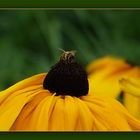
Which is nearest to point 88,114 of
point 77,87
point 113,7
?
point 77,87

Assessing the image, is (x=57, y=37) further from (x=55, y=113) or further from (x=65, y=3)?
(x=55, y=113)

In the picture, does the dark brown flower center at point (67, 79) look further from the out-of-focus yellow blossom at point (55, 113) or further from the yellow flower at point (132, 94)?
the yellow flower at point (132, 94)

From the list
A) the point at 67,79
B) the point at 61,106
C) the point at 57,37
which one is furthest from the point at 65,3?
the point at 61,106

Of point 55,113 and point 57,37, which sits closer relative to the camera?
point 55,113

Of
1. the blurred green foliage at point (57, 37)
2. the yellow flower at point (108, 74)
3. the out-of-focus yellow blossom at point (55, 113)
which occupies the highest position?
the blurred green foliage at point (57, 37)

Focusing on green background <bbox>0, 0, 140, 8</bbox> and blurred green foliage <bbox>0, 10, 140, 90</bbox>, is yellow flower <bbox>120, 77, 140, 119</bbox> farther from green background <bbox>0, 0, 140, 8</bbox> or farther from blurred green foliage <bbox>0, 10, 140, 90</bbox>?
green background <bbox>0, 0, 140, 8</bbox>

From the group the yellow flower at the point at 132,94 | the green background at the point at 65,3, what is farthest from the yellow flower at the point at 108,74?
the green background at the point at 65,3
